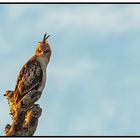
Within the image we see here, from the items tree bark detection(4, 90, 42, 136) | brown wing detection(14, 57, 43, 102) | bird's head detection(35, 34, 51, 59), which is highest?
bird's head detection(35, 34, 51, 59)

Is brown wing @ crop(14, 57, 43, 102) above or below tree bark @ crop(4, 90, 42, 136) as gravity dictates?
above

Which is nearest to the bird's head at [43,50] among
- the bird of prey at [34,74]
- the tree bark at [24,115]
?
the bird of prey at [34,74]

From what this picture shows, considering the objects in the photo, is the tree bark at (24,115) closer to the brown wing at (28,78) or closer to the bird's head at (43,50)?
the brown wing at (28,78)

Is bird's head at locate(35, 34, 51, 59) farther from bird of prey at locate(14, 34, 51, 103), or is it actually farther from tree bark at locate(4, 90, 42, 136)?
tree bark at locate(4, 90, 42, 136)

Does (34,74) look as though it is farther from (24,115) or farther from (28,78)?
(24,115)

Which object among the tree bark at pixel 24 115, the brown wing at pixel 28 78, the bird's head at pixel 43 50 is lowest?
the tree bark at pixel 24 115

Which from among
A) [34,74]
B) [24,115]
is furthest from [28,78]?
[24,115]

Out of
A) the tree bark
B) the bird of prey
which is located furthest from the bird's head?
the tree bark
